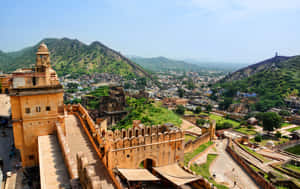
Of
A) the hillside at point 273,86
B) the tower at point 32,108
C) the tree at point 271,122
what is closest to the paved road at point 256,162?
the tree at point 271,122

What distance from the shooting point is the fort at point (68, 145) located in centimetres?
1082

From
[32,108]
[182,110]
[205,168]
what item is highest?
[32,108]

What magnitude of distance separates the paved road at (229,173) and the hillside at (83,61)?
97.8m

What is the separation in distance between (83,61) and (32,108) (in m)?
135

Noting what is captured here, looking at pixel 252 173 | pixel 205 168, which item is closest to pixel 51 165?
pixel 205 168

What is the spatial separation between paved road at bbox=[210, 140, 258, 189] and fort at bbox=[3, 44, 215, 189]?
7.78m

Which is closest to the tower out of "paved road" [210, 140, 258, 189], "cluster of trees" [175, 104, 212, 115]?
"paved road" [210, 140, 258, 189]

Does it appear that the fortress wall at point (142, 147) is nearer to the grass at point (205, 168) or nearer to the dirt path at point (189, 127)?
the grass at point (205, 168)

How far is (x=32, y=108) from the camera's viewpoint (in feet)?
44.0

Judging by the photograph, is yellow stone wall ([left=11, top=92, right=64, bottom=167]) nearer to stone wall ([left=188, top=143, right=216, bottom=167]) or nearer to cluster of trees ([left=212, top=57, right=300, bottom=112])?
stone wall ([left=188, top=143, right=216, bottom=167])

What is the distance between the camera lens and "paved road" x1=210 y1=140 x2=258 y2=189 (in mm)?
23281

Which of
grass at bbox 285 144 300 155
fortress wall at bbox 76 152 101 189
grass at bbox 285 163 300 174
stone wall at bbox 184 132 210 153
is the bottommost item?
grass at bbox 285 144 300 155

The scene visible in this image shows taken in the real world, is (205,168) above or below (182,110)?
below

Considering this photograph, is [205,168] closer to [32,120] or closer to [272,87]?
[32,120]
